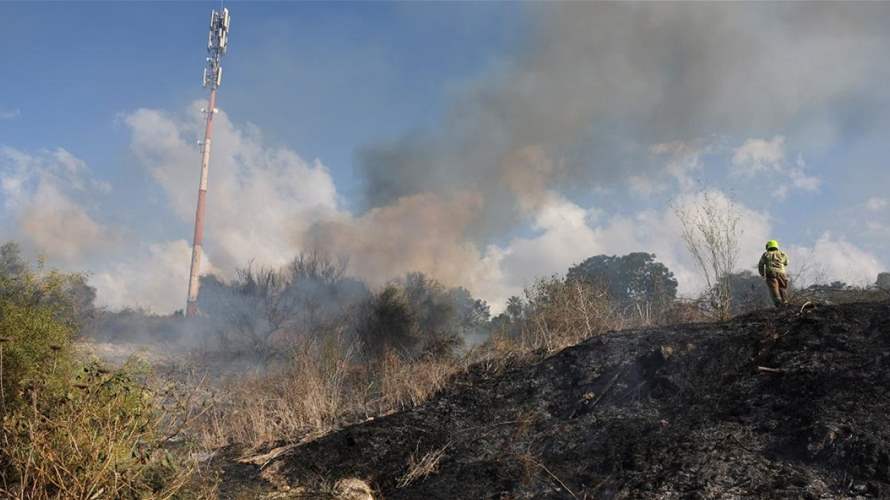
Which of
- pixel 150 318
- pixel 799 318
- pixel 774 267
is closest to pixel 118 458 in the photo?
pixel 799 318

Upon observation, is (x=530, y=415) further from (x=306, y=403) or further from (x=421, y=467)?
(x=306, y=403)

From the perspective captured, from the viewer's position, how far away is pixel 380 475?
795 centimetres

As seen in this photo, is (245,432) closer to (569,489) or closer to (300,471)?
(300,471)

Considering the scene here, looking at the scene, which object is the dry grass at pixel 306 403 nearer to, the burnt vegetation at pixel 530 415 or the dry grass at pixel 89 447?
the burnt vegetation at pixel 530 415

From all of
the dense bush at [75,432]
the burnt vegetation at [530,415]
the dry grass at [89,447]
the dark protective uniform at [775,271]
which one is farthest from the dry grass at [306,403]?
the dark protective uniform at [775,271]

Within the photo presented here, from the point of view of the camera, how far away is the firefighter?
437 inches

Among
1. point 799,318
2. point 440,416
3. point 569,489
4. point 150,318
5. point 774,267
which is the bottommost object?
point 569,489

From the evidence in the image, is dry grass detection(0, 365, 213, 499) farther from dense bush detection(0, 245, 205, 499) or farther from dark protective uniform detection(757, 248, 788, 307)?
dark protective uniform detection(757, 248, 788, 307)

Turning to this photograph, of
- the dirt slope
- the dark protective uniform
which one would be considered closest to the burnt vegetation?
the dirt slope

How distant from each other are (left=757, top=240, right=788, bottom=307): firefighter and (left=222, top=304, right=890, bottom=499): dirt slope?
191 cm

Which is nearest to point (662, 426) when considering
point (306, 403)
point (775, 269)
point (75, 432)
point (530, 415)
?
point (530, 415)

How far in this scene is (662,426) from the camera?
729cm

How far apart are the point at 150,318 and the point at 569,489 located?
108ft

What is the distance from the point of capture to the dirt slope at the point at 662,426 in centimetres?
605
